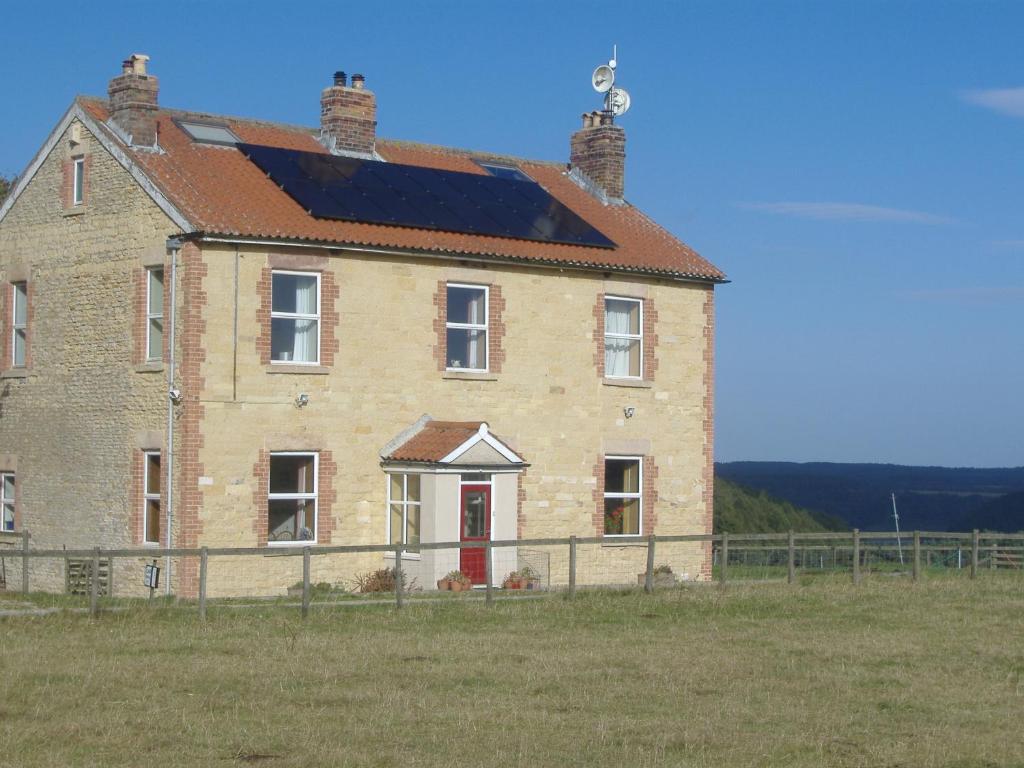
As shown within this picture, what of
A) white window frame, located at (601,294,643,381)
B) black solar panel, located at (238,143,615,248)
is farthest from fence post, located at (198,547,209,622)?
white window frame, located at (601,294,643,381)

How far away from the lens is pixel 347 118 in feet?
111

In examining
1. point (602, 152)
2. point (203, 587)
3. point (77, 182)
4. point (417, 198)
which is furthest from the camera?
point (602, 152)

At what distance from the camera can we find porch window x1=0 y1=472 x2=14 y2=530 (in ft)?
107

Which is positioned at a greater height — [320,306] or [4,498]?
[320,306]

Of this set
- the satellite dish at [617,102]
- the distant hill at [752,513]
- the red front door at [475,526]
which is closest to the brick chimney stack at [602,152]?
the satellite dish at [617,102]

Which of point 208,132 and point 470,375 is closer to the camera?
point 470,375

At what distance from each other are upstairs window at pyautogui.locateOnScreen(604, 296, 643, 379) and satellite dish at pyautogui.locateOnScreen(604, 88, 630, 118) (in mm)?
6349

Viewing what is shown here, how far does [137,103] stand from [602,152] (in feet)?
38.7

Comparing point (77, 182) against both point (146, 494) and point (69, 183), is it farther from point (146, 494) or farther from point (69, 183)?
Result: point (146, 494)

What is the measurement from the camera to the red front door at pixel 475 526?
99.6 feet

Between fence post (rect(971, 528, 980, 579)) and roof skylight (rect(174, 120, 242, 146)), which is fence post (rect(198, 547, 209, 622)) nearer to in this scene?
roof skylight (rect(174, 120, 242, 146))

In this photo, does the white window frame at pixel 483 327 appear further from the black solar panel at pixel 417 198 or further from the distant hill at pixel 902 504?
the distant hill at pixel 902 504

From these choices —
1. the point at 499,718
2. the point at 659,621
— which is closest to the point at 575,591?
the point at 659,621

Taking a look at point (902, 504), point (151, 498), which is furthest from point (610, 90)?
point (902, 504)
